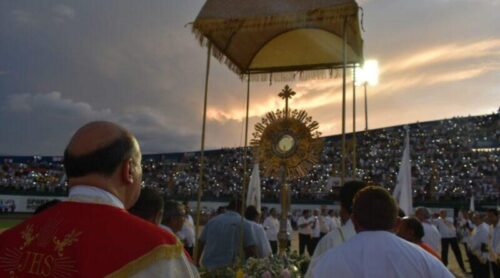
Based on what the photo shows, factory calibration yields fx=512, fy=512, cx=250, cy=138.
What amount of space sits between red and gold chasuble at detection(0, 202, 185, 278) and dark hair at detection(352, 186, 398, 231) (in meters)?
1.42

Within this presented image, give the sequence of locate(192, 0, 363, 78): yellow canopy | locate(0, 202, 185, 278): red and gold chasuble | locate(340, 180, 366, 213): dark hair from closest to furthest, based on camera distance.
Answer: locate(0, 202, 185, 278): red and gold chasuble
locate(340, 180, 366, 213): dark hair
locate(192, 0, 363, 78): yellow canopy

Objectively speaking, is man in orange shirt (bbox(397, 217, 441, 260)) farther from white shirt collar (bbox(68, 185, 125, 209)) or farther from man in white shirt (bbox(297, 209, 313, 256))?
man in white shirt (bbox(297, 209, 313, 256))

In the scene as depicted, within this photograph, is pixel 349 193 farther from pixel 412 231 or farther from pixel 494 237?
pixel 494 237

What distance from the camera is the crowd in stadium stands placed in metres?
34.1

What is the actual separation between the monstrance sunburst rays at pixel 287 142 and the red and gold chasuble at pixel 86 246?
6707 mm

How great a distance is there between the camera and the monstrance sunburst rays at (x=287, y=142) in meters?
8.63

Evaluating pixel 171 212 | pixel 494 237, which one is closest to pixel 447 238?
pixel 494 237

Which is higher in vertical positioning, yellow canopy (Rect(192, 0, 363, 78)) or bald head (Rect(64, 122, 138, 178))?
yellow canopy (Rect(192, 0, 363, 78))

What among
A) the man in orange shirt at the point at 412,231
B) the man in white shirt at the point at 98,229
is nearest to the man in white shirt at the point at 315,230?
the man in orange shirt at the point at 412,231

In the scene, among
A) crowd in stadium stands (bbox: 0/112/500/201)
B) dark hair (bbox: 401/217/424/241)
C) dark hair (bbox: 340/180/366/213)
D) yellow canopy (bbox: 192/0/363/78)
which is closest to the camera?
dark hair (bbox: 340/180/366/213)

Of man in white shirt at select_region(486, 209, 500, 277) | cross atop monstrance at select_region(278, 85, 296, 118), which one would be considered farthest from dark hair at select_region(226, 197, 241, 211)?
man in white shirt at select_region(486, 209, 500, 277)

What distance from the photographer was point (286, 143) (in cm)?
873

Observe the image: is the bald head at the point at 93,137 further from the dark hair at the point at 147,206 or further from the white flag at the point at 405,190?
the white flag at the point at 405,190

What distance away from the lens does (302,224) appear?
62.8 ft
